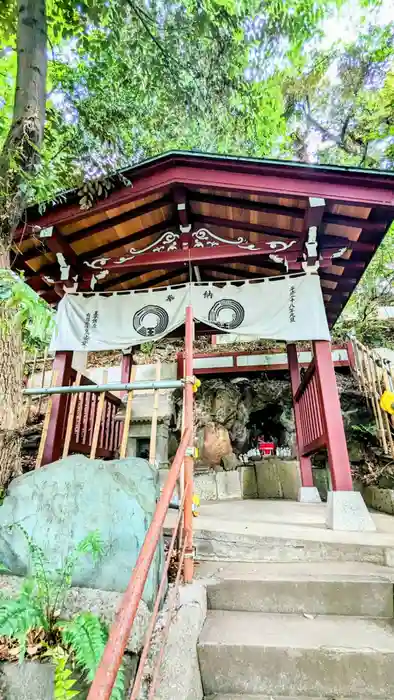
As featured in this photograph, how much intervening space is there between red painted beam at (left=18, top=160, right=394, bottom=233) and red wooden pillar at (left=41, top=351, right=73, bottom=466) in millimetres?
1926

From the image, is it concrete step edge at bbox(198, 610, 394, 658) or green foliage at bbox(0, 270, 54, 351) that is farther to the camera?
green foliage at bbox(0, 270, 54, 351)

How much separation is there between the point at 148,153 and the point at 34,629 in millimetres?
7902

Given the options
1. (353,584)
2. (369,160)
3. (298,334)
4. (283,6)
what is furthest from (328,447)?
(369,160)

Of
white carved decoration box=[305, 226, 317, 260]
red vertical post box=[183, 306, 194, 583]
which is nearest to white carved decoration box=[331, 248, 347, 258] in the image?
white carved decoration box=[305, 226, 317, 260]

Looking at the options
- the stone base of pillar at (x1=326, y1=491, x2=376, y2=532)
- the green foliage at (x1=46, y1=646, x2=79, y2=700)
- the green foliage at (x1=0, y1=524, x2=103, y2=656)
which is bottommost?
the green foliage at (x1=46, y1=646, x2=79, y2=700)

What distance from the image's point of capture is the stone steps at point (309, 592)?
2186 mm

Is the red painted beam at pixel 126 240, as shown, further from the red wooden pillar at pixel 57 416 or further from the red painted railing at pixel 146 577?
the red painted railing at pixel 146 577

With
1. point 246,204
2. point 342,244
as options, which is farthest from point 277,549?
point 246,204

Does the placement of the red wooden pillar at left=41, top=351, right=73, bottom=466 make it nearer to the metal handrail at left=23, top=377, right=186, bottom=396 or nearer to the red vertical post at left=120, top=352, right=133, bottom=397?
the metal handrail at left=23, top=377, right=186, bottom=396

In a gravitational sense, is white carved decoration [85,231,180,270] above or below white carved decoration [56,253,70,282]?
above

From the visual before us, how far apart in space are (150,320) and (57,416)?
189 centimetres

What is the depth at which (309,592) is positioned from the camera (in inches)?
88.1

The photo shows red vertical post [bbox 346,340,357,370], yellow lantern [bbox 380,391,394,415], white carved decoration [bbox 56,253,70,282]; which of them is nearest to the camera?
yellow lantern [bbox 380,391,394,415]

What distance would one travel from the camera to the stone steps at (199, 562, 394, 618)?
2186 millimetres
